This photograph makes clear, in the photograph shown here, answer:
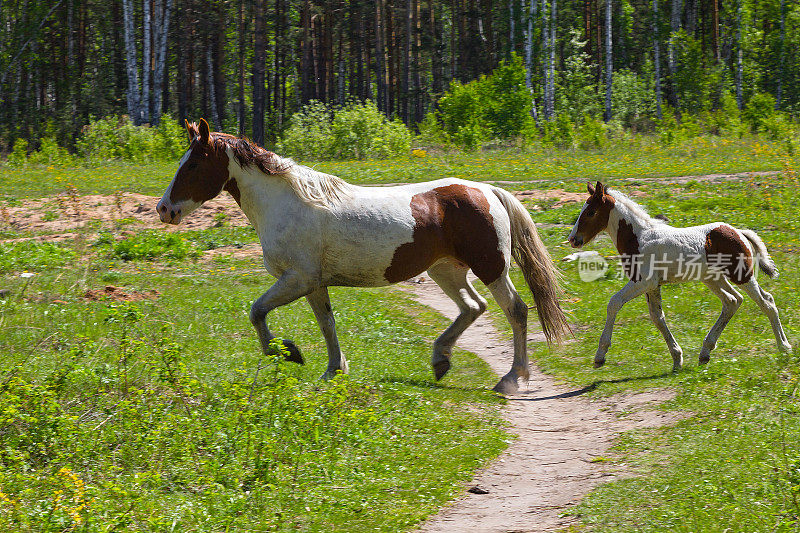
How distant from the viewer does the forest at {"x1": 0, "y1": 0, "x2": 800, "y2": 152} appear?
45062 millimetres

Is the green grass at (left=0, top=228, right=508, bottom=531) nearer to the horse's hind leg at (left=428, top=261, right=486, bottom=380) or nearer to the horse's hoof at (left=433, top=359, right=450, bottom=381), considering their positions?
the horse's hoof at (left=433, top=359, right=450, bottom=381)

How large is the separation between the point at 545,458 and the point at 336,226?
3312 millimetres

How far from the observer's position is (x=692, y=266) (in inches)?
377

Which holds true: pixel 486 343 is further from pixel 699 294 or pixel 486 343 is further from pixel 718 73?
pixel 718 73

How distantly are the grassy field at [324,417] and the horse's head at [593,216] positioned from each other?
1608mm

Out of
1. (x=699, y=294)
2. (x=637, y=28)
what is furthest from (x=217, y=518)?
(x=637, y=28)

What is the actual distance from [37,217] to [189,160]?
14.2m

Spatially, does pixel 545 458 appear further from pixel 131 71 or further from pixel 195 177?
pixel 131 71

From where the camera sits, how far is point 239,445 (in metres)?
6.91

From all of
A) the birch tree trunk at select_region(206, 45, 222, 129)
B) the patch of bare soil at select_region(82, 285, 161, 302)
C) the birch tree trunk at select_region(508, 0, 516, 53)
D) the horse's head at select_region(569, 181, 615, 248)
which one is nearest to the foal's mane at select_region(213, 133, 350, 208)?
the horse's head at select_region(569, 181, 615, 248)

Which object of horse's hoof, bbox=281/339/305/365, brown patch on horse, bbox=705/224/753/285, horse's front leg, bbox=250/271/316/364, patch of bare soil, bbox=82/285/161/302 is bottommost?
patch of bare soil, bbox=82/285/161/302

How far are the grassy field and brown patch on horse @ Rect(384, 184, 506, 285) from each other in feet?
4.34

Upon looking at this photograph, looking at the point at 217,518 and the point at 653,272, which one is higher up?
the point at 653,272

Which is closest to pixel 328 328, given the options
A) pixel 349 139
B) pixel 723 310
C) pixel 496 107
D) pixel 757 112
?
pixel 723 310
